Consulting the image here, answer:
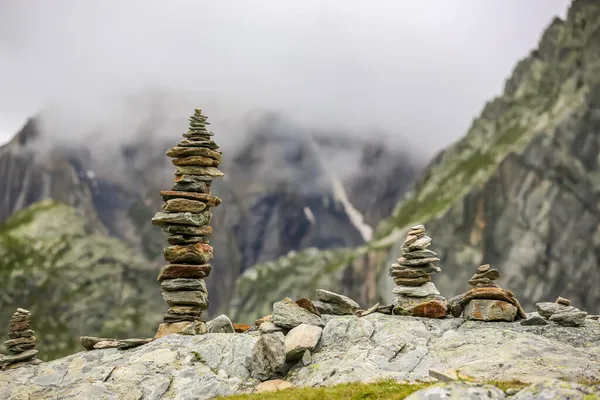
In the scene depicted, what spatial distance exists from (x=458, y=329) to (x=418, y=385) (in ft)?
30.8

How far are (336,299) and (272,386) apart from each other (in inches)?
352

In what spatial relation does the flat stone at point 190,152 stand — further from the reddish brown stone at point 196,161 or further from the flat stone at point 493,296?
the flat stone at point 493,296

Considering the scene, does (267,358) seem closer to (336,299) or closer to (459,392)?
(336,299)

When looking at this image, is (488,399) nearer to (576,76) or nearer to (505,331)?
(505,331)

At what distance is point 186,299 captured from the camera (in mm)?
33281

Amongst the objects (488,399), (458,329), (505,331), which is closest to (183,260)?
(458,329)

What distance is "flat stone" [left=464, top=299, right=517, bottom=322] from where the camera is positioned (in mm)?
27562

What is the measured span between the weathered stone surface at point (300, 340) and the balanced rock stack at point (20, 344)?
55.6 ft

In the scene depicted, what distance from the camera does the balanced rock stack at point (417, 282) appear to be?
97.7 ft

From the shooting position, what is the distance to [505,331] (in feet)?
82.7

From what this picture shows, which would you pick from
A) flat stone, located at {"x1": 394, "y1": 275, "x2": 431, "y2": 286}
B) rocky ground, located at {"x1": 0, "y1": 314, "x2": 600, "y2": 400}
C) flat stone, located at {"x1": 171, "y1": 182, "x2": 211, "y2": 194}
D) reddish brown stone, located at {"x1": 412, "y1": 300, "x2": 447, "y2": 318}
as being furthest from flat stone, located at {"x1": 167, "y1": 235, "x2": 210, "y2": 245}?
reddish brown stone, located at {"x1": 412, "y1": 300, "x2": 447, "y2": 318}

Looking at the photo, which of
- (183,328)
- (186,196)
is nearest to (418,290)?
(183,328)

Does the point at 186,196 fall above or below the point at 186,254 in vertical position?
above

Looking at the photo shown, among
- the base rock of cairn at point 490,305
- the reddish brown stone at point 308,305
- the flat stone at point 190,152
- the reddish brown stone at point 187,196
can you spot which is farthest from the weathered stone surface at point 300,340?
the flat stone at point 190,152
